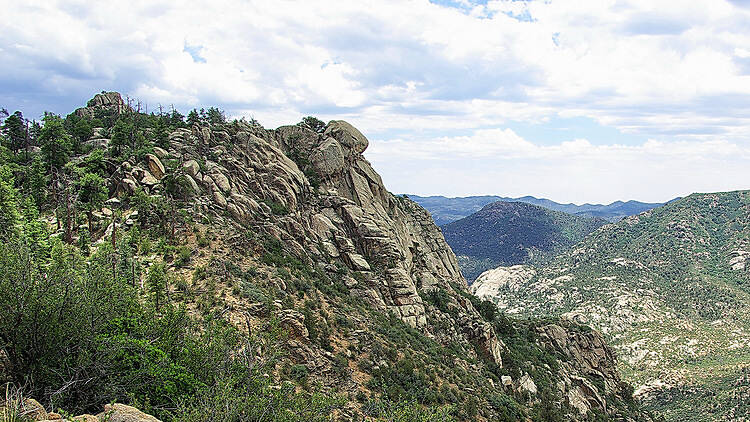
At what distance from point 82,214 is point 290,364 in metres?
21.3

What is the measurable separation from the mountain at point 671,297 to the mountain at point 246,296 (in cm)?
3342

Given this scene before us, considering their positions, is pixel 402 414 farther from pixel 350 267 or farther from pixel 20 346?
pixel 350 267

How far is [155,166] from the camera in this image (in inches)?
1654

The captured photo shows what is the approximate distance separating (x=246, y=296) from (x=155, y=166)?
19.9 meters

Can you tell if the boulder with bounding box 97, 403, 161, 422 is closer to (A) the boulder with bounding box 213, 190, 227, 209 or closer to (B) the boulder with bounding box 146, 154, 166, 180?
(A) the boulder with bounding box 213, 190, 227, 209

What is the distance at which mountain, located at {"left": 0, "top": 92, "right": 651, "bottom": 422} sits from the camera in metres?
16.7

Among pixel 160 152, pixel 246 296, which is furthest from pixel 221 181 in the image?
pixel 246 296

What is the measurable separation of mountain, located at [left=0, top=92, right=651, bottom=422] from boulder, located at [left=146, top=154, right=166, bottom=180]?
22cm

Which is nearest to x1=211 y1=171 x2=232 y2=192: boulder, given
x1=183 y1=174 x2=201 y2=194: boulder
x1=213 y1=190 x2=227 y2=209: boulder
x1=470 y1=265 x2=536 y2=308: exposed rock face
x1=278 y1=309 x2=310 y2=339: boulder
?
x1=213 y1=190 x2=227 y2=209: boulder

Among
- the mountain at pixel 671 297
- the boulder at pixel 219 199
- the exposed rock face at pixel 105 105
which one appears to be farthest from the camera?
the mountain at pixel 671 297

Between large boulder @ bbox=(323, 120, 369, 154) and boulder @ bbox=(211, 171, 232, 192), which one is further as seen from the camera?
large boulder @ bbox=(323, 120, 369, 154)

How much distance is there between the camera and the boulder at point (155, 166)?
41.5 metres

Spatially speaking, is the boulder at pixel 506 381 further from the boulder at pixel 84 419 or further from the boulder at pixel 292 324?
the boulder at pixel 84 419

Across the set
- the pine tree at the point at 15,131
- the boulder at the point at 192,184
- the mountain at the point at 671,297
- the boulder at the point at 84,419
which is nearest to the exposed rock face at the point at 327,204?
the boulder at the point at 192,184
